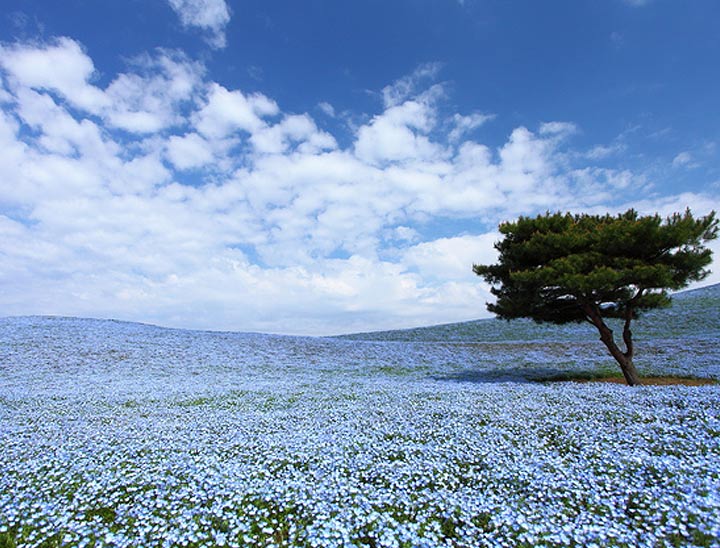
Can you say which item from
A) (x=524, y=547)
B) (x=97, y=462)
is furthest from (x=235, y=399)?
(x=524, y=547)

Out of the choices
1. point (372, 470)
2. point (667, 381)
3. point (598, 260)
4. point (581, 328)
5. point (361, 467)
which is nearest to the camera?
point (372, 470)

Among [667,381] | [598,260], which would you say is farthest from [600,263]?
[667,381]

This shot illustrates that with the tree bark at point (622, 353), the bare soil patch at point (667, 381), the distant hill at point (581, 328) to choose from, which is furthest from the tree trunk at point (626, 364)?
the distant hill at point (581, 328)

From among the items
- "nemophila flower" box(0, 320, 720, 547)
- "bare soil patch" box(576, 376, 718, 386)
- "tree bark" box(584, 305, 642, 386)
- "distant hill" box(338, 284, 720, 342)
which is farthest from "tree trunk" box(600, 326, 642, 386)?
"distant hill" box(338, 284, 720, 342)

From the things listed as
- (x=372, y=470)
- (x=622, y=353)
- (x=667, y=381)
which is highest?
(x=622, y=353)

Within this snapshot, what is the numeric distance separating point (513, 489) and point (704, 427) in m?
5.48

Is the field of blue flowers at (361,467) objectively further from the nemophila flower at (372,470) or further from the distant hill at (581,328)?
the distant hill at (581,328)

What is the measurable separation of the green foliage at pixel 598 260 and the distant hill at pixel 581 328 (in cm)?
2145

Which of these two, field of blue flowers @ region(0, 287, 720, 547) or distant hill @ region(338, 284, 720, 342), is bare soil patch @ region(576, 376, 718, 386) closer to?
field of blue flowers @ region(0, 287, 720, 547)

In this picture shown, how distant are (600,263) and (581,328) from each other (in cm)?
3339

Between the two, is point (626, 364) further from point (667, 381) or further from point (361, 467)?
point (361, 467)

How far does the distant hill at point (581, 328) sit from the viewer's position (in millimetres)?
39062

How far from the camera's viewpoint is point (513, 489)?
641cm

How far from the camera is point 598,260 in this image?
18047 millimetres
